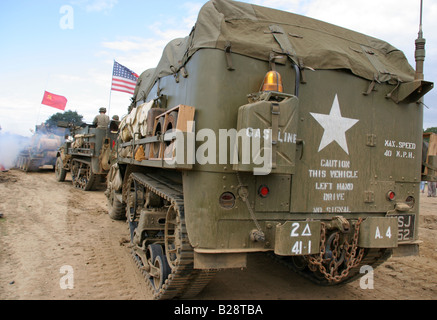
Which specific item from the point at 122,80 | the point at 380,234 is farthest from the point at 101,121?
the point at 380,234

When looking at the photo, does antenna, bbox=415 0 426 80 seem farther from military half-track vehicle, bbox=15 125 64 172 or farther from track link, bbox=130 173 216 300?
military half-track vehicle, bbox=15 125 64 172

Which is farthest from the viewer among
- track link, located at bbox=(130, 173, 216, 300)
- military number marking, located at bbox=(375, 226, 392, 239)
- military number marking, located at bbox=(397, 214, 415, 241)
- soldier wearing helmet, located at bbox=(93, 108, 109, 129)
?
soldier wearing helmet, located at bbox=(93, 108, 109, 129)

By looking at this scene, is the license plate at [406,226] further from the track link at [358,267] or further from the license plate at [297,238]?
the license plate at [297,238]

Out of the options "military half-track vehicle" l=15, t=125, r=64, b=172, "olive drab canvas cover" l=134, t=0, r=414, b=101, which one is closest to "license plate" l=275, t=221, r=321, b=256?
"olive drab canvas cover" l=134, t=0, r=414, b=101

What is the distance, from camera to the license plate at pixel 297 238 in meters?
3.11

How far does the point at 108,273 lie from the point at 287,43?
3.76 metres

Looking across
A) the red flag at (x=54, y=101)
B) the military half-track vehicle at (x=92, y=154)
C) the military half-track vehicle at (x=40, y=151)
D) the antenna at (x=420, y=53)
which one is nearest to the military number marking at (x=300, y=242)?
the antenna at (x=420, y=53)

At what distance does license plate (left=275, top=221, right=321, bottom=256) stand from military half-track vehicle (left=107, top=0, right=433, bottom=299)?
0.01m

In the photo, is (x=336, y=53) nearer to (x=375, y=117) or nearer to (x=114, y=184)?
(x=375, y=117)

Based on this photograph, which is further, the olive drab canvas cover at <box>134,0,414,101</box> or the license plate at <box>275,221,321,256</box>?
the olive drab canvas cover at <box>134,0,414,101</box>

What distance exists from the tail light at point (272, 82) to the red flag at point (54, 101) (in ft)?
57.9

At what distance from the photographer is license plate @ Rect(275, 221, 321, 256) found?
3105 mm

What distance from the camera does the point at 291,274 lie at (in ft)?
Result: 16.8

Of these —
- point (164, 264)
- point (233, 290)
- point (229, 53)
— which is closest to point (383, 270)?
point (233, 290)
